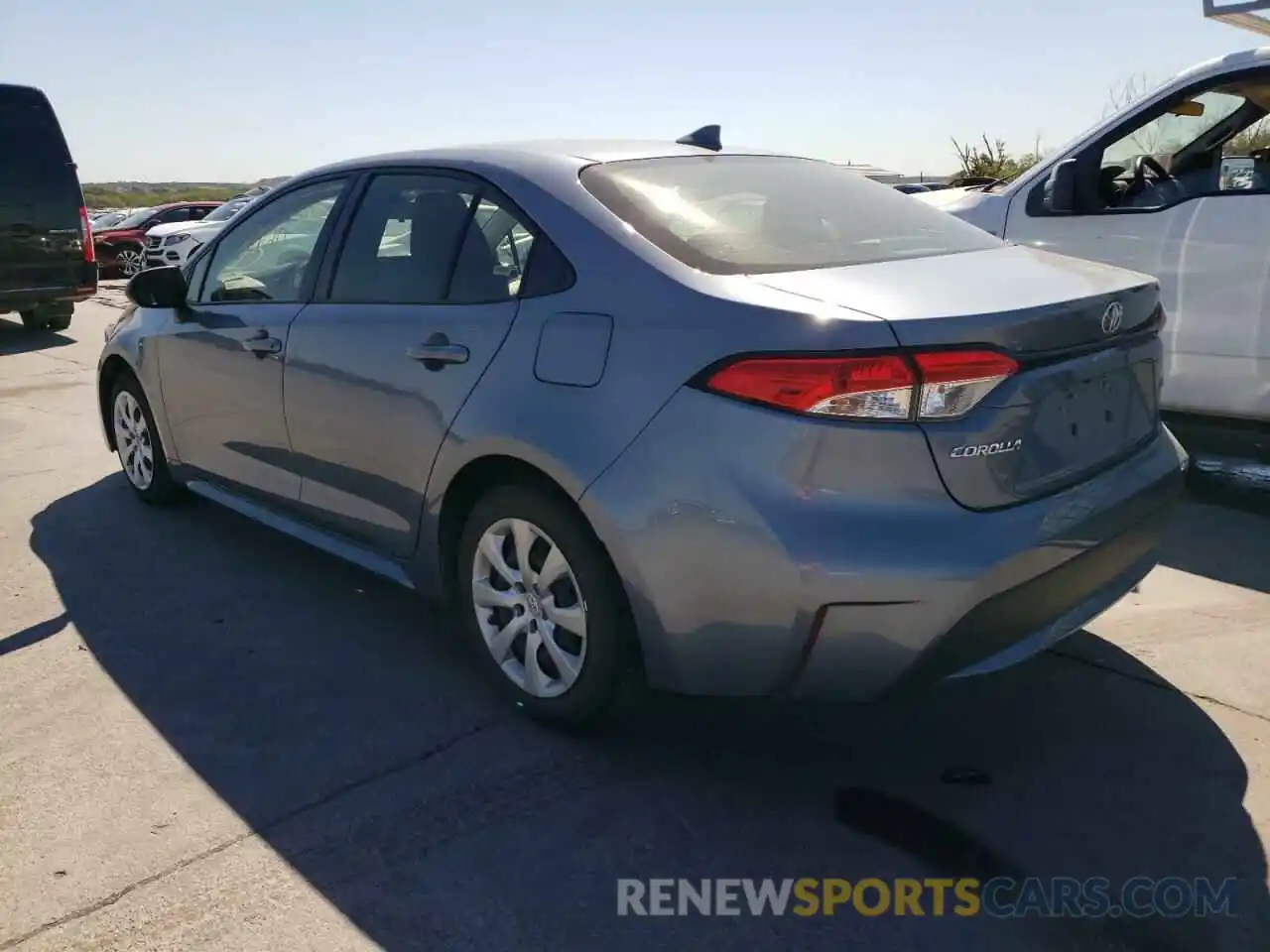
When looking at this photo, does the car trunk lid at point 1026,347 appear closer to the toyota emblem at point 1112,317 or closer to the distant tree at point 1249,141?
the toyota emblem at point 1112,317

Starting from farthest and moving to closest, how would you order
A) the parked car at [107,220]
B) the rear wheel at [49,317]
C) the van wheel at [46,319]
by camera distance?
the parked car at [107,220] < the van wheel at [46,319] < the rear wheel at [49,317]

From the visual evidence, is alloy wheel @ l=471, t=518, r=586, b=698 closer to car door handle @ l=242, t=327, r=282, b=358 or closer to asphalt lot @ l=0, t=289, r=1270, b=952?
asphalt lot @ l=0, t=289, r=1270, b=952

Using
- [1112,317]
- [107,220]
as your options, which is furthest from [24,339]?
[107,220]

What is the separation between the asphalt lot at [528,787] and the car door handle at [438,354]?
101 cm

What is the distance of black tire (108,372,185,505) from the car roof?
76.3 inches

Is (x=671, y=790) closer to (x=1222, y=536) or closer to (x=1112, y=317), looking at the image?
(x=1112, y=317)

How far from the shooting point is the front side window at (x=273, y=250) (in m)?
4.02

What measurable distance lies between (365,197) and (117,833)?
215 cm

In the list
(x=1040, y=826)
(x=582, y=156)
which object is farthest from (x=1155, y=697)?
(x=582, y=156)

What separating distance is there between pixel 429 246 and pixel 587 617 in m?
1.34

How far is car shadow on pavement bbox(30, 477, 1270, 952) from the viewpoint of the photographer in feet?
7.80

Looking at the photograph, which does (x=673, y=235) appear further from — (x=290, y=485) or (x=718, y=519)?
(x=290, y=485)

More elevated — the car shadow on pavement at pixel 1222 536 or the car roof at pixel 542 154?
the car roof at pixel 542 154

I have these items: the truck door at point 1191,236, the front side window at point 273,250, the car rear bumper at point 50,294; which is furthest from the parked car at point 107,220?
the truck door at point 1191,236
